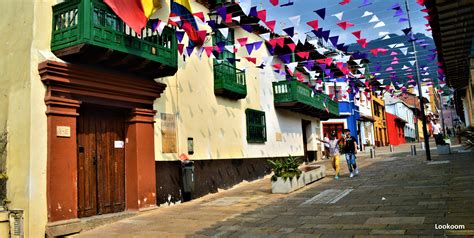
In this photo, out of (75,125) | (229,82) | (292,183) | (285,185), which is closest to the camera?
(75,125)

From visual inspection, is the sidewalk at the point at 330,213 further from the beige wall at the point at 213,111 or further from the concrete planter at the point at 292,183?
the beige wall at the point at 213,111

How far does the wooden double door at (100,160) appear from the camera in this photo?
885cm

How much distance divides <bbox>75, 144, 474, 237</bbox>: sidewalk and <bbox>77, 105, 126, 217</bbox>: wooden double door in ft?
2.73

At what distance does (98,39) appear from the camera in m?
7.97

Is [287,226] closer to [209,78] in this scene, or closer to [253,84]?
[209,78]

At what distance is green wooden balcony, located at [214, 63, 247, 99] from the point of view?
13.7 metres

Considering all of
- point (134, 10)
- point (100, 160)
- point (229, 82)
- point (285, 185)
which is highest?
point (134, 10)

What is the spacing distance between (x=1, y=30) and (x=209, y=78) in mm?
6528

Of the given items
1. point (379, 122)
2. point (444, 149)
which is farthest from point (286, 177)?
point (379, 122)

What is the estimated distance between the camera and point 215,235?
645 cm

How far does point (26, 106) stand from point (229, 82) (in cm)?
757

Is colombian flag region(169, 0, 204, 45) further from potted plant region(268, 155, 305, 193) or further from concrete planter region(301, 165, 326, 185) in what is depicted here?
concrete planter region(301, 165, 326, 185)

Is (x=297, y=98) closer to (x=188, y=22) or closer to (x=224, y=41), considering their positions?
(x=224, y=41)

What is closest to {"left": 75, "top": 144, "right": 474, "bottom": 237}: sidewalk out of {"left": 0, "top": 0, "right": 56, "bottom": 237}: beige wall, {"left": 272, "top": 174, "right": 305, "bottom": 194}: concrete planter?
{"left": 272, "top": 174, "right": 305, "bottom": 194}: concrete planter
